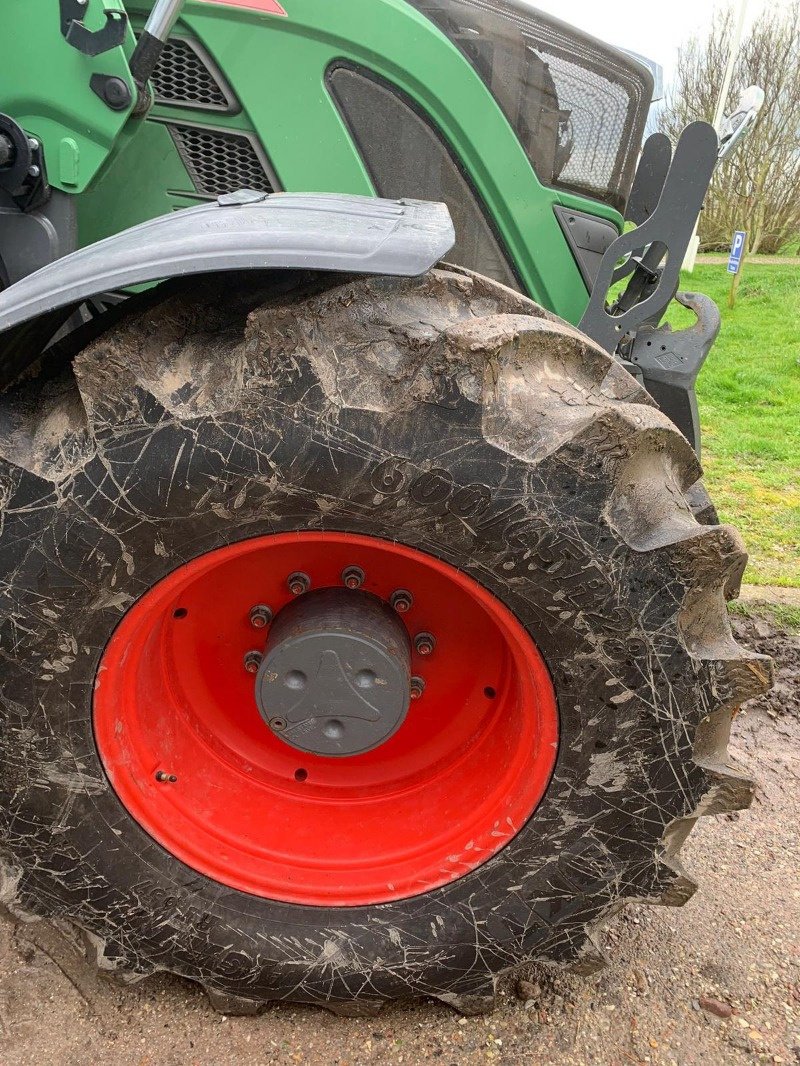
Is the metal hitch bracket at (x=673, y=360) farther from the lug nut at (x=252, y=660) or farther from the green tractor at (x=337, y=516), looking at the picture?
the lug nut at (x=252, y=660)

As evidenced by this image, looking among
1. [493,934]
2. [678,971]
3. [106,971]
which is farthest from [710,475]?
[106,971]

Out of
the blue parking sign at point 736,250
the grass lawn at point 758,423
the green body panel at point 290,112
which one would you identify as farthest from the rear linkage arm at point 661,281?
the blue parking sign at point 736,250

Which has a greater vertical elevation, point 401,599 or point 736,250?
point 401,599

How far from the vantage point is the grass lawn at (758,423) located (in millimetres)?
4234

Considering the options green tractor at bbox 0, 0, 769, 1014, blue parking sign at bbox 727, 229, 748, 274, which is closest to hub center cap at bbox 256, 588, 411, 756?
green tractor at bbox 0, 0, 769, 1014

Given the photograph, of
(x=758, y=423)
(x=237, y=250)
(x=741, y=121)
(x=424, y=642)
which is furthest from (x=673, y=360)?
(x=758, y=423)

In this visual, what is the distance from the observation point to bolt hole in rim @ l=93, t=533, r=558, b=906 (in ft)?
5.49

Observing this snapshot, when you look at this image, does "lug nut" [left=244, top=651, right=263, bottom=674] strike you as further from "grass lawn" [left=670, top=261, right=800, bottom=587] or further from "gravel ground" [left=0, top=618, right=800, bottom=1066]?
"grass lawn" [left=670, top=261, right=800, bottom=587]

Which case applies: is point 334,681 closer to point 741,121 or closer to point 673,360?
point 673,360

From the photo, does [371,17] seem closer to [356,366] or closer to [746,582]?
[356,366]

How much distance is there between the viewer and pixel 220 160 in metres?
1.98

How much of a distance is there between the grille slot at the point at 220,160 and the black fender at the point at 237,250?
0.57m

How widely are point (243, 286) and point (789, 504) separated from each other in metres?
4.01

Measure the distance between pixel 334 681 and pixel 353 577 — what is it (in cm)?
23
